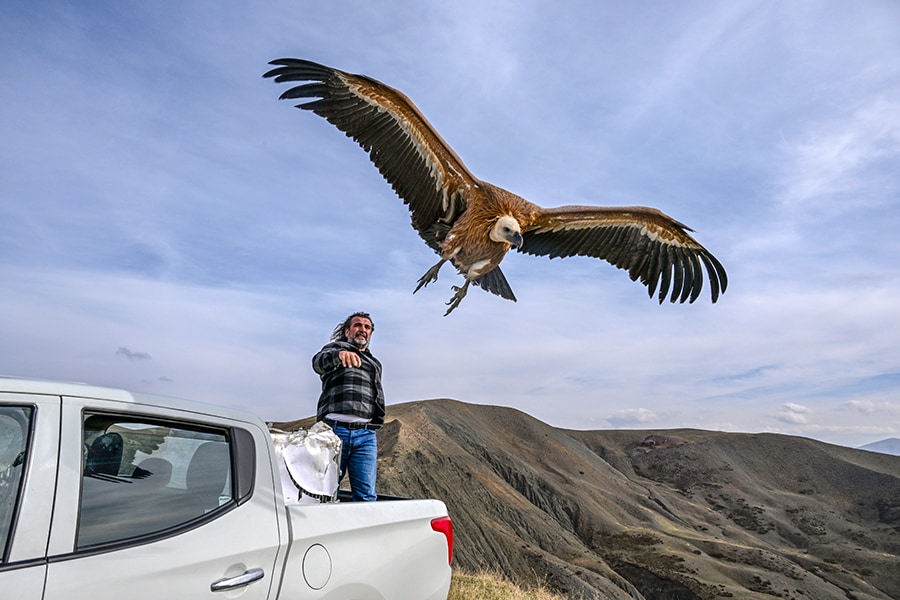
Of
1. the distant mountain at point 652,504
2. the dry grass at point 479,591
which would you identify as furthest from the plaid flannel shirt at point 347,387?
the distant mountain at point 652,504

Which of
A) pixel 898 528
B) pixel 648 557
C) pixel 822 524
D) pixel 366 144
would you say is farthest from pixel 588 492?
pixel 366 144

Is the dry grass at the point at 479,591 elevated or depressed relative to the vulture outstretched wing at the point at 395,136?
depressed

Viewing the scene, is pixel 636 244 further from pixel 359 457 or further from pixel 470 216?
pixel 359 457

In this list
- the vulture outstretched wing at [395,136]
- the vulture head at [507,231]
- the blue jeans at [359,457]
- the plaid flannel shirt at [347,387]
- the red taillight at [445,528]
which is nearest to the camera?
the red taillight at [445,528]

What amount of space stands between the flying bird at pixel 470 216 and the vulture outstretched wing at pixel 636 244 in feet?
0.05

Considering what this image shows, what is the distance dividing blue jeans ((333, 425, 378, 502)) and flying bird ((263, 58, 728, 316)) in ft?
9.55

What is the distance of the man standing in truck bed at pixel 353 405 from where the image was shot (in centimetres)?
464

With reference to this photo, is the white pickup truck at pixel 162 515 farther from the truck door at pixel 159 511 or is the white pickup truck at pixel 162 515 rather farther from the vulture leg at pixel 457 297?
the vulture leg at pixel 457 297

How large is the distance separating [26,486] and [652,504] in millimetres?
50870

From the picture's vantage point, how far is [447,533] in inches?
135

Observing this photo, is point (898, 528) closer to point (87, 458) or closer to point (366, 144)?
point (366, 144)

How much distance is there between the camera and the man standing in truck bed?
15.2 ft

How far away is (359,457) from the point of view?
470 cm

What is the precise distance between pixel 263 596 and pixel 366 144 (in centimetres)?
592
